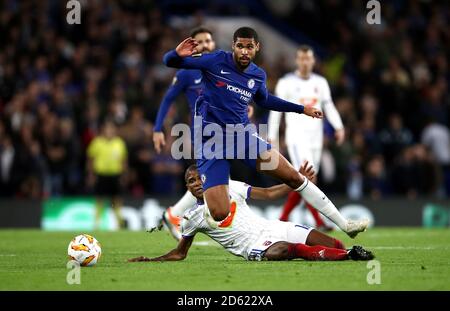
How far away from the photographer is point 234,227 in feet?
33.4

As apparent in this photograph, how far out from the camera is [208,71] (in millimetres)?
10336

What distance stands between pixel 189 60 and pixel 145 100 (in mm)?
10088

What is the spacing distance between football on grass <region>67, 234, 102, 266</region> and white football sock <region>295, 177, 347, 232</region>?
2.26 meters

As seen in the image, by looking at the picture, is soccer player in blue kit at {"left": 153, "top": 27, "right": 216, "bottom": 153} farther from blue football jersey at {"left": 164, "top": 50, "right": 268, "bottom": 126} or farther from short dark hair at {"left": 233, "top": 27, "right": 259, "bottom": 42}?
short dark hair at {"left": 233, "top": 27, "right": 259, "bottom": 42}

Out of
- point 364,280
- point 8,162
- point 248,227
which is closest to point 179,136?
point 8,162

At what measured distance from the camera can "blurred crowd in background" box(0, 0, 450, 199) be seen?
62.8 feet

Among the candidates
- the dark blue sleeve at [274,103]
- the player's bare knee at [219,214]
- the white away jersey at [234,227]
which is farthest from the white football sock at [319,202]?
the player's bare knee at [219,214]

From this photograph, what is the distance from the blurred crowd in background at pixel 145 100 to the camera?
1916 cm

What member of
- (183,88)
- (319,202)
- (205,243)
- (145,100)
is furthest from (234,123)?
(145,100)

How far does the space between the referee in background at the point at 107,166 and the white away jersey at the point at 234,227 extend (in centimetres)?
839

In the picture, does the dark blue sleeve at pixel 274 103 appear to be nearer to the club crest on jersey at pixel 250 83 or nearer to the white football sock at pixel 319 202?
the club crest on jersey at pixel 250 83
